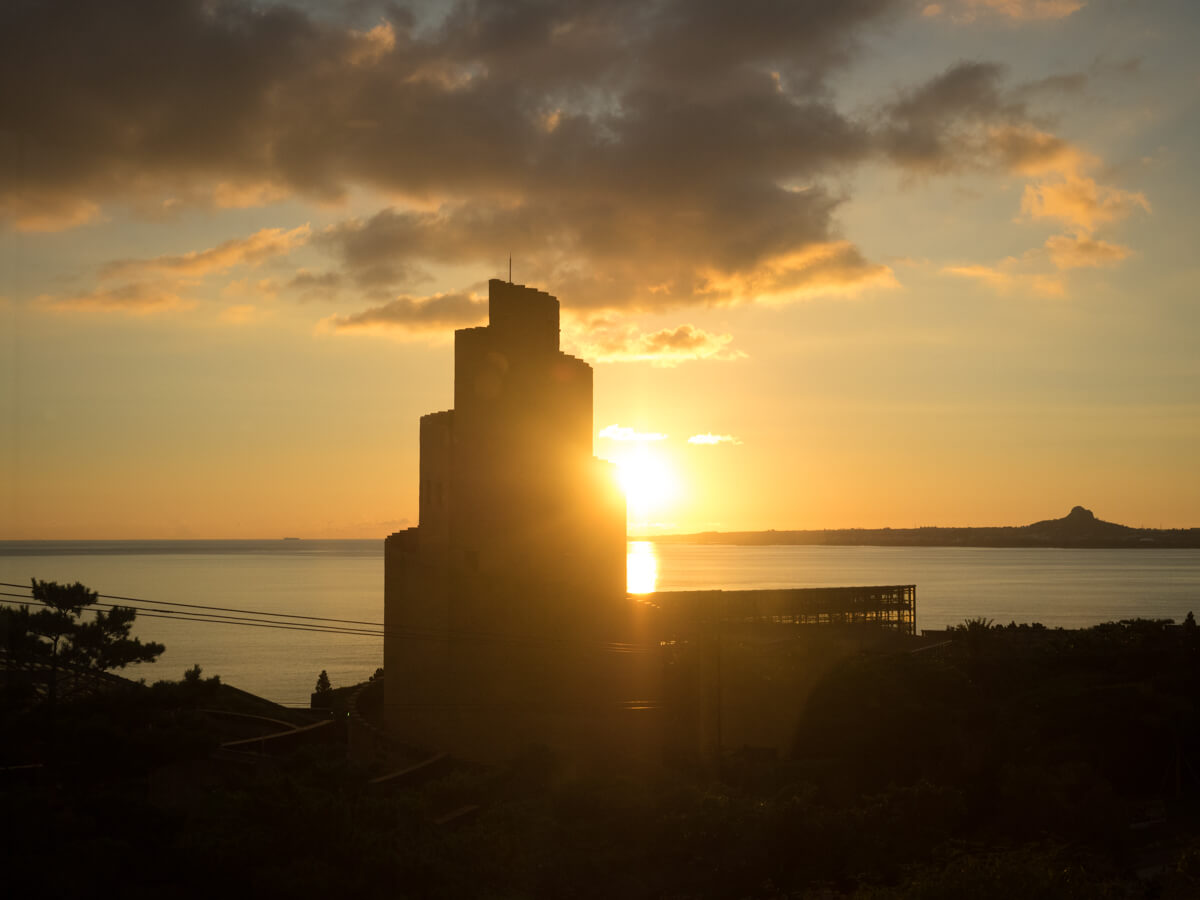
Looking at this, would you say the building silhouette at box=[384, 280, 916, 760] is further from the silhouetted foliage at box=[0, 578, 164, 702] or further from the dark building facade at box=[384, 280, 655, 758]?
the silhouetted foliage at box=[0, 578, 164, 702]

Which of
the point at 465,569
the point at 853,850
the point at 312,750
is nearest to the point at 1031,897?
the point at 853,850

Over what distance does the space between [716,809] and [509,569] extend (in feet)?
58.4

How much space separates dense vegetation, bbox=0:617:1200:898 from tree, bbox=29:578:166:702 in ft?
14.4

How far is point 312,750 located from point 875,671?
22.9 meters

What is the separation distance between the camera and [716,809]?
94.5ft

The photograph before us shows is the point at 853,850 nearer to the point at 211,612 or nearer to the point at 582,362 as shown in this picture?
the point at 582,362

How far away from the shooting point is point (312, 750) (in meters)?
35.4

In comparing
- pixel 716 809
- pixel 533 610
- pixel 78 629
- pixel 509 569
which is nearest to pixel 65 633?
pixel 78 629

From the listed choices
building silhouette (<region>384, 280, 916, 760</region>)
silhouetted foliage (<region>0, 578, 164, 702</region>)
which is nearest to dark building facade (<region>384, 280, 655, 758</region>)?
building silhouette (<region>384, 280, 916, 760</region>)

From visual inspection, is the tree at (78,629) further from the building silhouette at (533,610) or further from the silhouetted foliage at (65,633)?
the building silhouette at (533,610)

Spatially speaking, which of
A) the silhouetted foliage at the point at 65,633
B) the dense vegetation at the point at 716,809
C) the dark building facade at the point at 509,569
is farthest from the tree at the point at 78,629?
the dark building facade at the point at 509,569

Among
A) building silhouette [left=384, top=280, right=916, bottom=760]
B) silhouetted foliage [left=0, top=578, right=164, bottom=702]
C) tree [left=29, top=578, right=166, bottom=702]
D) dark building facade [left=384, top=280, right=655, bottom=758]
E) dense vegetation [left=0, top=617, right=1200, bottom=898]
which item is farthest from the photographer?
dark building facade [left=384, top=280, right=655, bottom=758]

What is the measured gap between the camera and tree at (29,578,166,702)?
1357 inches

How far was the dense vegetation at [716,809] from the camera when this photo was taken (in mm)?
20469
